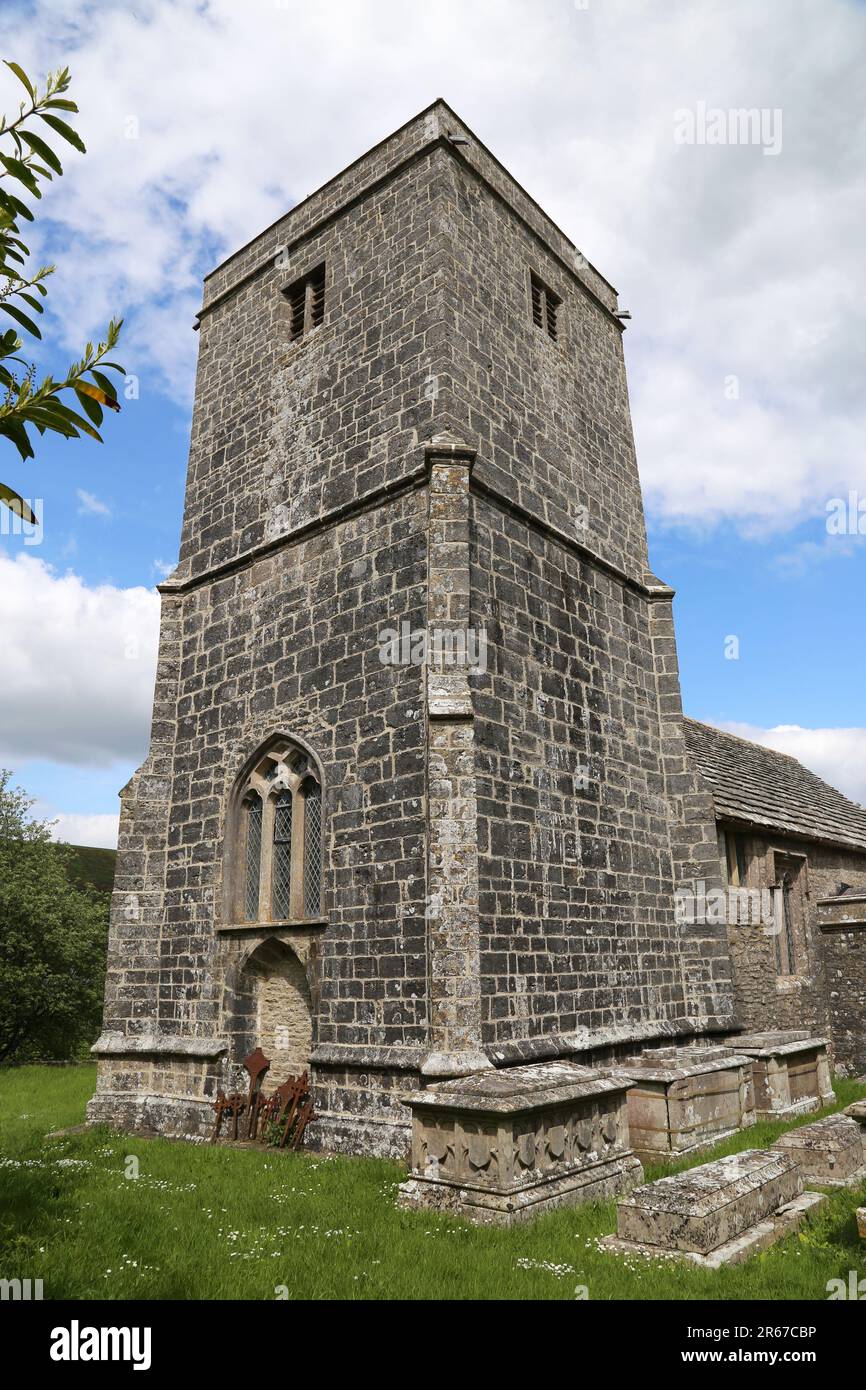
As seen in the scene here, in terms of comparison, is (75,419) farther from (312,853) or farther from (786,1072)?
(786,1072)

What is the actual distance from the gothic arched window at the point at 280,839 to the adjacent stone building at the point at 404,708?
0.04 m

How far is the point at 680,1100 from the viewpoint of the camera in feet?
28.2

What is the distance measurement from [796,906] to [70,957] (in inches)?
696

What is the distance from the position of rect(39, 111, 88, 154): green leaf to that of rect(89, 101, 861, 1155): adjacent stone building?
21.7 ft

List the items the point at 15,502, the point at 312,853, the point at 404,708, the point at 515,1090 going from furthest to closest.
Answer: the point at 312,853, the point at 404,708, the point at 515,1090, the point at 15,502

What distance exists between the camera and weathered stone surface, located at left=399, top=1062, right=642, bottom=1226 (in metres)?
6.31

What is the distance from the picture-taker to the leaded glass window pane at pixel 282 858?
10.6m

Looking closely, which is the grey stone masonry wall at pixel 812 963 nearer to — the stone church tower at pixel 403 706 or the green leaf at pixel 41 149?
the stone church tower at pixel 403 706

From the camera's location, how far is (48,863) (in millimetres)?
24312

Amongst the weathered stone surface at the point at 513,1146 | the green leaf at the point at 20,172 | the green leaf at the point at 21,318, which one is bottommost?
the weathered stone surface at the point at 513,1146

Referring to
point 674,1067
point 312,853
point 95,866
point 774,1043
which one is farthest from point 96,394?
point 95,866

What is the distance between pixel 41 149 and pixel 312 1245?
6.00 meters

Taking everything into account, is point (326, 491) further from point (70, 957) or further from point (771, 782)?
point (70, 957)

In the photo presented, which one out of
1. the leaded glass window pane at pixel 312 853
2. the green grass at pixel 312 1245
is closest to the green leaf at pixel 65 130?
the green grass at pixel 312 1245
